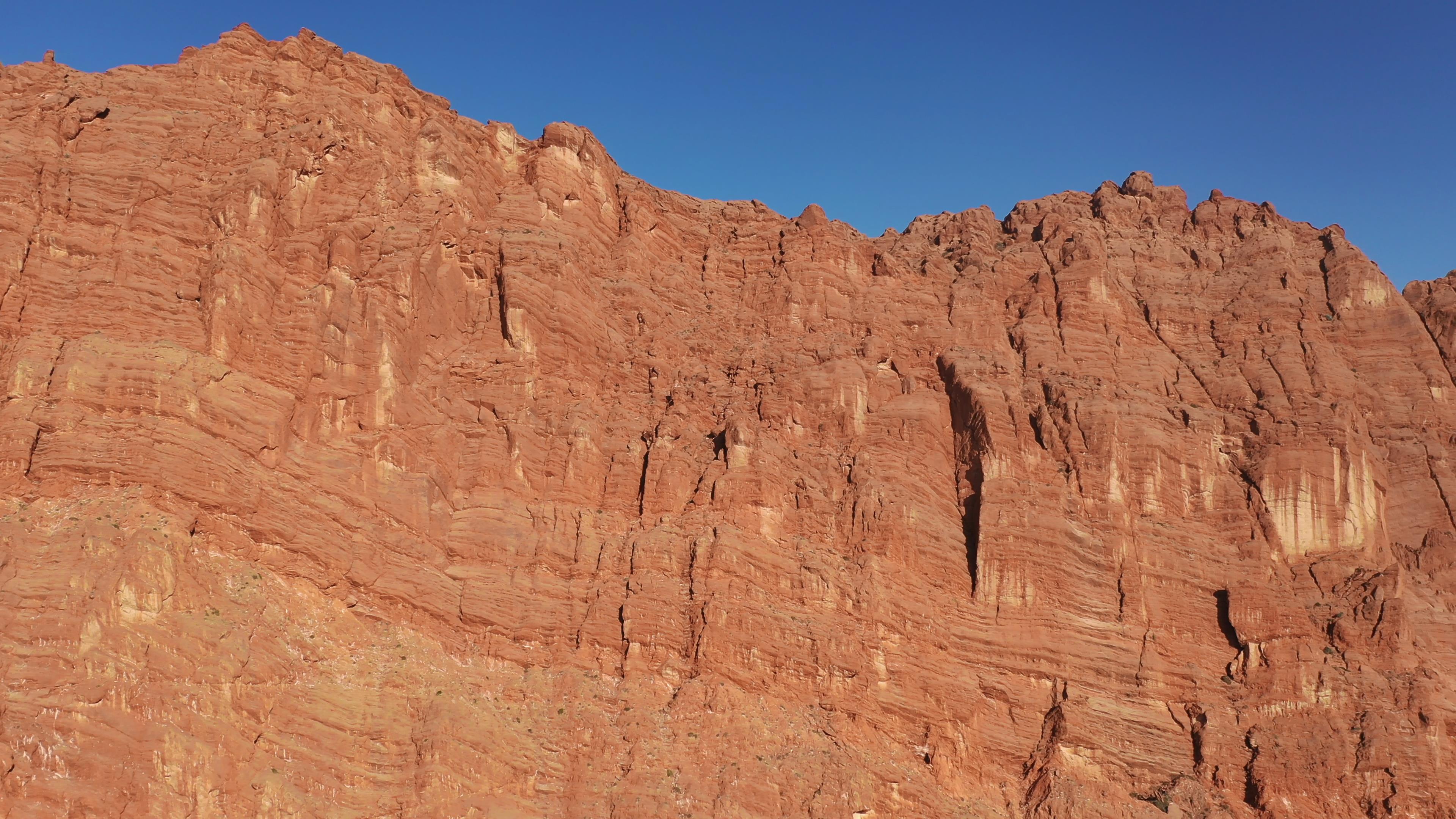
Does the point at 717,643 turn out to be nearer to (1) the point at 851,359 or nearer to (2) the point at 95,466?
(1) the point at 851,359

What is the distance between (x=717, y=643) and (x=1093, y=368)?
109 feet

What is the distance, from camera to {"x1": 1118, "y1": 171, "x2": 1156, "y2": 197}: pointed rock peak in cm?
10169

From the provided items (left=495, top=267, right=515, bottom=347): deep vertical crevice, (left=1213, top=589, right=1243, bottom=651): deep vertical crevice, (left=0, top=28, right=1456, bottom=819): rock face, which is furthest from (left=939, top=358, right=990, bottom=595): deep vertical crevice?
(left=495, top=267, right=515, bottom=347): deep vertical crevice

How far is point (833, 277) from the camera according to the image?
84312 mm

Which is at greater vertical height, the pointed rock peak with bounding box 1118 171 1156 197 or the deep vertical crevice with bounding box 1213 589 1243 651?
the pointed rock peak with bounding box 1118 171 1156 197

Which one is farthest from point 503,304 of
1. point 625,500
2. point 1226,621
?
point 1226,621

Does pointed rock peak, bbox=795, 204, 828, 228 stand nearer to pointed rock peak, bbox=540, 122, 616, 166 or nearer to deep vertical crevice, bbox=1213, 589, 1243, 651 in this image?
pointed rock peak, bbox=540, 122, 616, 166

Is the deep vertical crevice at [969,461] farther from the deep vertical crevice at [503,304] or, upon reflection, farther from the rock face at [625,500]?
the deep vertical crevice at [503,304]

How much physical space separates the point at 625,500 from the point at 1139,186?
55.8m

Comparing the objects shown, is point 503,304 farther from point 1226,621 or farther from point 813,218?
point 1226,621

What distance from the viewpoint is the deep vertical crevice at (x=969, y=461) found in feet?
229

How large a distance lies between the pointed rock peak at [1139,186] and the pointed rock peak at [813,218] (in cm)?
2849

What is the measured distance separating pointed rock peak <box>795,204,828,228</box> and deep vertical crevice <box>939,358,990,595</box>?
51.3 feet

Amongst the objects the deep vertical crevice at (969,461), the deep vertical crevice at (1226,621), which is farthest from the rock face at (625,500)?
the deep vertical crevice at (969,461)
